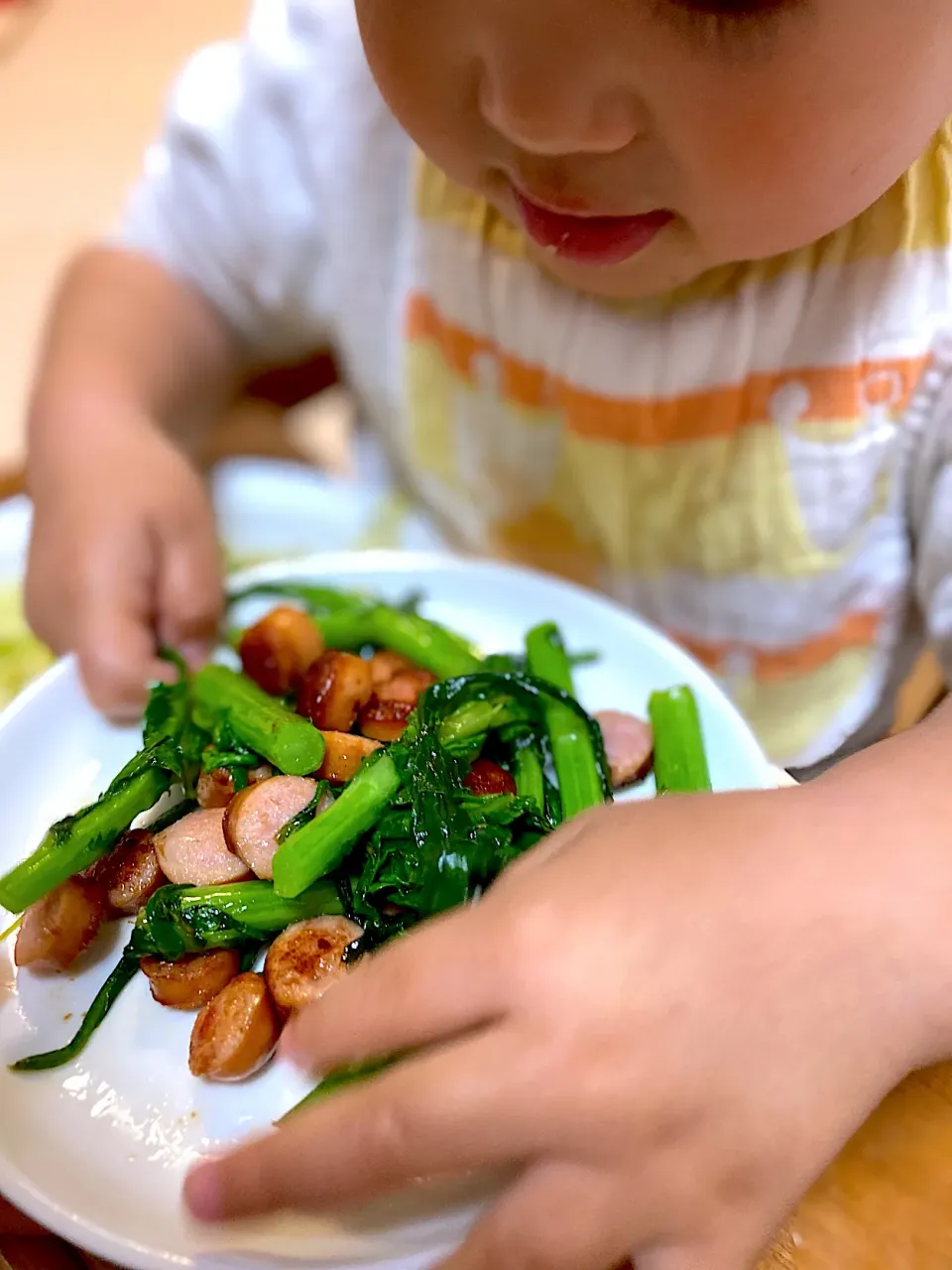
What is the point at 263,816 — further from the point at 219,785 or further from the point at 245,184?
the point at 245,184

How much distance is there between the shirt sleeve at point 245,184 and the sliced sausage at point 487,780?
15.9 inches

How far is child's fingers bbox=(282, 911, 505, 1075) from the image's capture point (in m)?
0.35

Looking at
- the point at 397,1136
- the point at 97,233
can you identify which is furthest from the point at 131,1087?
the point at 97,233

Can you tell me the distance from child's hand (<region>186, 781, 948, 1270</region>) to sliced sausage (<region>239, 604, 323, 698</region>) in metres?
0.21

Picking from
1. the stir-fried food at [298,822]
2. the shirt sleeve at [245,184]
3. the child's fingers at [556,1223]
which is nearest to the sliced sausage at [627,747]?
the stir-fried food at [298,822]

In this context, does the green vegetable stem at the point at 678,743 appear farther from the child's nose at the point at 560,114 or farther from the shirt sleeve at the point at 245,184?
the shirt sleeve at the point at 245,184

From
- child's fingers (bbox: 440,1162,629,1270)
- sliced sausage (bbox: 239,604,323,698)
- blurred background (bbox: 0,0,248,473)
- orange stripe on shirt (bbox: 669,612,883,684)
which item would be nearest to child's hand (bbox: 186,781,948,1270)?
child's fingers (bbox: 440,1162,629,1270)

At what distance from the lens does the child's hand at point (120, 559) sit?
1.84ft

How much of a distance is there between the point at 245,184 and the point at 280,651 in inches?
13.9

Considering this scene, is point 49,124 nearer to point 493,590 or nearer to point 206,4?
point 206,4

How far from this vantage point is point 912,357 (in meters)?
0.57

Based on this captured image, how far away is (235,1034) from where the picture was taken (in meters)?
0.42

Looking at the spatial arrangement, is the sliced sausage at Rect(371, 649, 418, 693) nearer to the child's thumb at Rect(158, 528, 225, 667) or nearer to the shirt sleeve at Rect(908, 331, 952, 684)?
the child's thumb at Rect(158, 528, 225, 667)

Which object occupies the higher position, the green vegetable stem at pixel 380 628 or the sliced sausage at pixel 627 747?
the green vegetable stem at pixel 380 628
